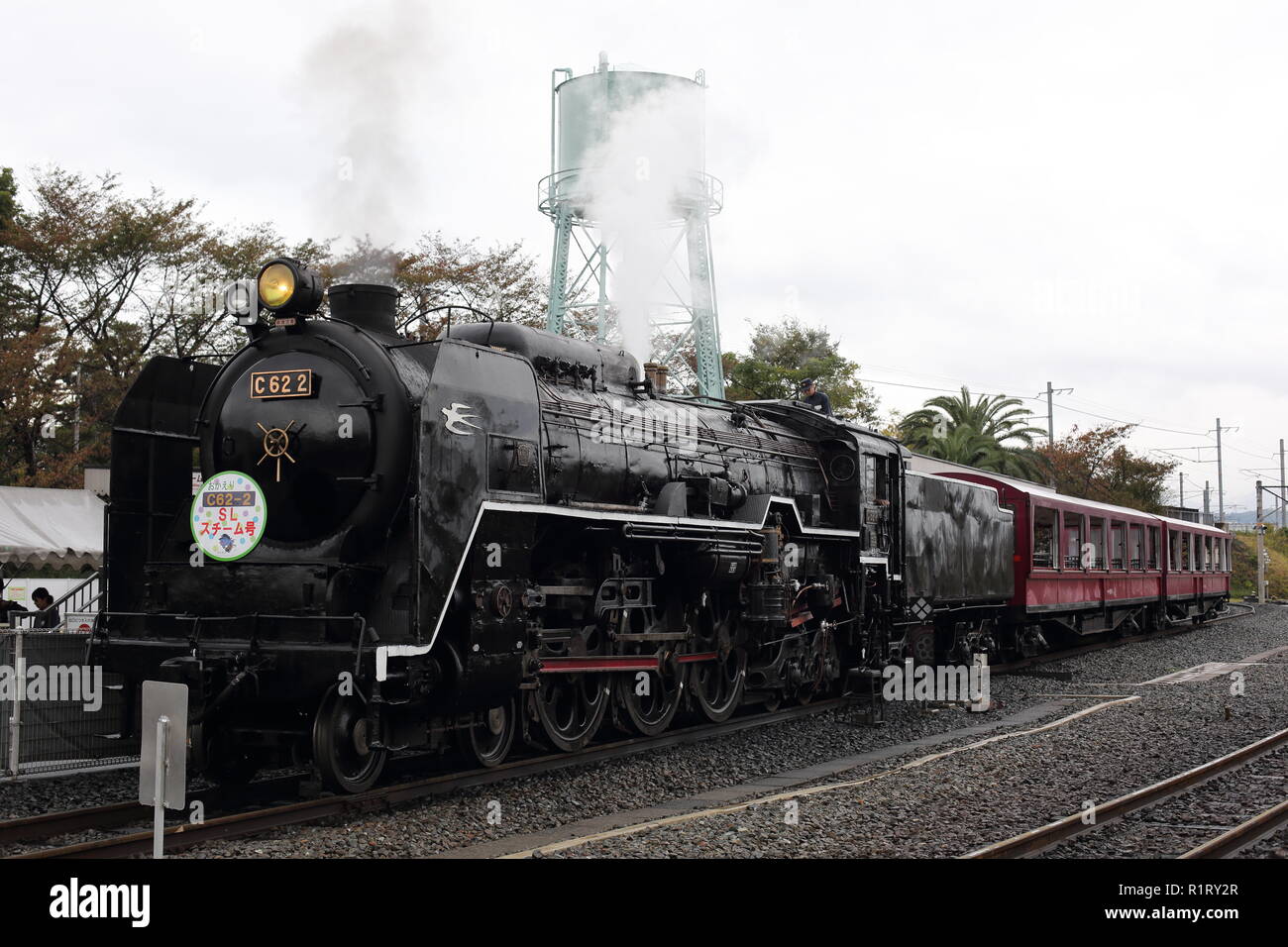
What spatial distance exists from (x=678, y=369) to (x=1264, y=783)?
28.7m

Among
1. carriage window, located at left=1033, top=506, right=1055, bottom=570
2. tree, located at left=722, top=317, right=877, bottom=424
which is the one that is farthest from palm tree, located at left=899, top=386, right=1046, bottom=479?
carriage window, located at left=1033, top=506, right=1055, bottom=570

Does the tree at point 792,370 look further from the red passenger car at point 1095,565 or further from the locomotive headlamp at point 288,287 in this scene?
the locomotive headlamp at point 288,287

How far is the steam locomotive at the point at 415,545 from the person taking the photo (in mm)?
7816

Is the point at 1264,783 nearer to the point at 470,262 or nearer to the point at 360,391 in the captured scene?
the point at 360,391

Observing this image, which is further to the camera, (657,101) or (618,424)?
(657,101)

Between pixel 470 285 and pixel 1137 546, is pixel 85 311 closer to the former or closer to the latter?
pixel 470 285

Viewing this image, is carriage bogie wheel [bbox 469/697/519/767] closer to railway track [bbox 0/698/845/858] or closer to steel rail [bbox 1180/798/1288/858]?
railway track [bbox 0/698/845/858]

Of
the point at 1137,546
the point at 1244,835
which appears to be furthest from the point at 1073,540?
the point at 1244,835

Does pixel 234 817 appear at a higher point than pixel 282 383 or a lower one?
lower

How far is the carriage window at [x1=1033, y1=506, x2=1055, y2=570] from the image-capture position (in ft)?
67.9

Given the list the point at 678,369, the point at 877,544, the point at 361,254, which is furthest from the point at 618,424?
the point at 678,369

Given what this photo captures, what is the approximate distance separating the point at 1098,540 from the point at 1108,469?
27339 millimetres

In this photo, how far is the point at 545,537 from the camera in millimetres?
9539

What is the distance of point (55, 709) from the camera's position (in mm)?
9227
